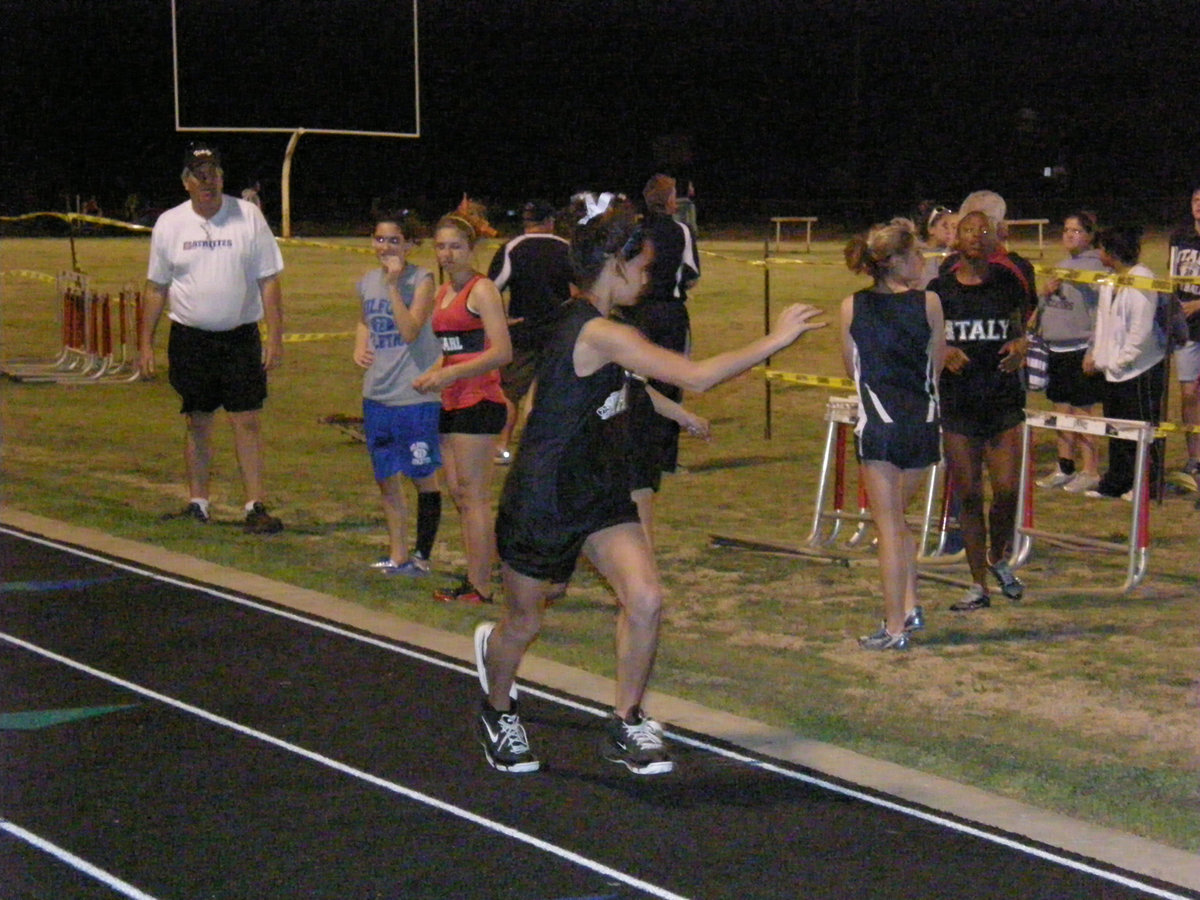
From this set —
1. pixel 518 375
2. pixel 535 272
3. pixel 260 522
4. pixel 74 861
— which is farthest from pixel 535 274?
pixel 74 861

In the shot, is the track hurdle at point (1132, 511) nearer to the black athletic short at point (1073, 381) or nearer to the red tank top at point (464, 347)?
the black athletic short at point (1073, 381)

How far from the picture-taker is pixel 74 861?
4.65 meters

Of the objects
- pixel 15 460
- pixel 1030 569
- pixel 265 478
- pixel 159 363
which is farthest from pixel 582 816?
pixel 159 363

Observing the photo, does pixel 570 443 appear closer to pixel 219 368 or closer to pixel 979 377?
pixel 979 377

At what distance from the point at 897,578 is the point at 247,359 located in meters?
4.26

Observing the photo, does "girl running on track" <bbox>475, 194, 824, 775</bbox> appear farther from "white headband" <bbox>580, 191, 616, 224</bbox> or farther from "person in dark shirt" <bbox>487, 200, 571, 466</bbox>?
"person in dark shirt" <bbox>487, 200, 571, 466</bbox>

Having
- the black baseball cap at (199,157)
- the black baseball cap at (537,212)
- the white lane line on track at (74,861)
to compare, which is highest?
the black baseball cap at (199,157)

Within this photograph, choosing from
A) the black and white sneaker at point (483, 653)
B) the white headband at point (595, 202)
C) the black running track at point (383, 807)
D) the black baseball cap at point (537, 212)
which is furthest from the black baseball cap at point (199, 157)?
the black and white sneaker at point (483, 653)

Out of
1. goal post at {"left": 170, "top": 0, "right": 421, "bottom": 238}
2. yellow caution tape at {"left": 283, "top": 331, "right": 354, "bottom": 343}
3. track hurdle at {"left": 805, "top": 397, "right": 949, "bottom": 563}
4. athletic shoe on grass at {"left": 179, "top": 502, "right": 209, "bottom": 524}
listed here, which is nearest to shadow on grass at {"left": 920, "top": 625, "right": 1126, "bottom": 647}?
track hurdle at {"left": 805, "top": 397, "right": 949, "bottom": 563}

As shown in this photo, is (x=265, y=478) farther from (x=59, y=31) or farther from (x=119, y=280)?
(x=59, y=31)

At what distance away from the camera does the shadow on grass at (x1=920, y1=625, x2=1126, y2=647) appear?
23.7 feet

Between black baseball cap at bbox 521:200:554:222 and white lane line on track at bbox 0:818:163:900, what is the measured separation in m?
5.73

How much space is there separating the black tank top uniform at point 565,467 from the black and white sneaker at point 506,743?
51 centimetres

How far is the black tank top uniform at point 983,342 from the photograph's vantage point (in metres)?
7.64
